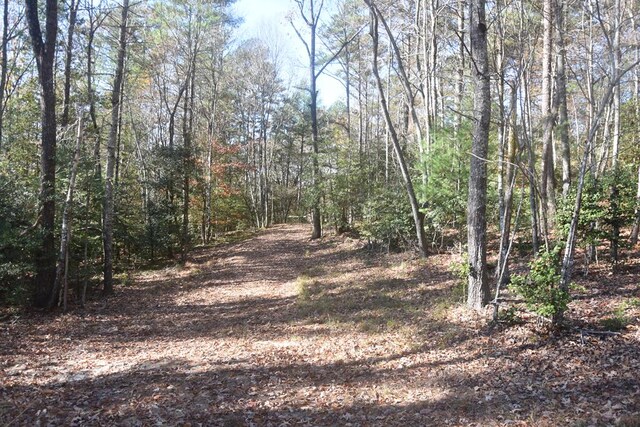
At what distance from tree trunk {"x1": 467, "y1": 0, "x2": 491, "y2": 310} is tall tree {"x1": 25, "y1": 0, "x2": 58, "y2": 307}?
884cm

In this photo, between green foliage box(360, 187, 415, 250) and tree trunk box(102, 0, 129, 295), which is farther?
green foliage box(360, 187, 415, 250)

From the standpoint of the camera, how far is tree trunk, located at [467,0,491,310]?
646 cm

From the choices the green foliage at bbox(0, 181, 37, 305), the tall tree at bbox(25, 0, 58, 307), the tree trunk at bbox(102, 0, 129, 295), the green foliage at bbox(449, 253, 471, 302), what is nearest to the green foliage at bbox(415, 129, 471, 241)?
the green foliage at bbox(449, 253, 471, 302)

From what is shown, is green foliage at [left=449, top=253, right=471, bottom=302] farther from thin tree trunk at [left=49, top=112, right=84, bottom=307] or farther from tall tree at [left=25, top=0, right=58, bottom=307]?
tall tree at [left=25, top=0, right=58, bottom=307]

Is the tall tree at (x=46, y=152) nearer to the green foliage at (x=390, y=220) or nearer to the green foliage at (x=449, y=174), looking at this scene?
the green foliage at (x=390, y=220)

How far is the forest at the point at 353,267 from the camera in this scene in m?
4.79

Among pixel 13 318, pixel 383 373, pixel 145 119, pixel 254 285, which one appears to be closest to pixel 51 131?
pixel 13 318

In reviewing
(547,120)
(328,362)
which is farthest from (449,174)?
(328,362)

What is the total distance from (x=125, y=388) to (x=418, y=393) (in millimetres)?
3782

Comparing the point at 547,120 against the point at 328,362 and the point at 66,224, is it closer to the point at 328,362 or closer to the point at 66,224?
the point at 328,362

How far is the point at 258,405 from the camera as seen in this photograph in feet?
15.8

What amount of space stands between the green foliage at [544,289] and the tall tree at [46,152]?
9.52 metres

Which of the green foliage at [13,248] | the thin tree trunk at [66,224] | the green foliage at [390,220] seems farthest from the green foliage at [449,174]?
the green foliage at [13,248]

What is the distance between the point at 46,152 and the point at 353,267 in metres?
8.44
